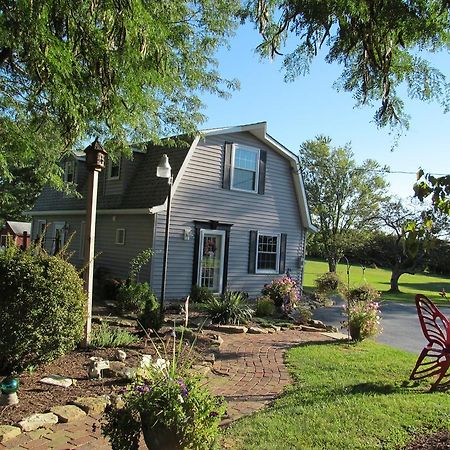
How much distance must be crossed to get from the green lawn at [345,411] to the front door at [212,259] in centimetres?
809

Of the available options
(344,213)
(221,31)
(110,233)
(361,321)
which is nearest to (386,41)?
(221,31)

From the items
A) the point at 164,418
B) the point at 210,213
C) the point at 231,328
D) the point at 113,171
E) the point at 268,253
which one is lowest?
the point at 231,328

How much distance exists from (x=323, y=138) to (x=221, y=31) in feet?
65.9

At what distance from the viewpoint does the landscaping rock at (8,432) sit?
365 centimetres

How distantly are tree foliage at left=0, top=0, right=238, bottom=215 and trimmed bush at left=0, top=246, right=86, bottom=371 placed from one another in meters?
1.43

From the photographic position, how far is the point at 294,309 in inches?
499

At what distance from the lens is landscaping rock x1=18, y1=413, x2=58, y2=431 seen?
3.89 meters

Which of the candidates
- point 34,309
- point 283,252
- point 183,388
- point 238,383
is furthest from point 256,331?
point 283,252

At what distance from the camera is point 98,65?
181 inches

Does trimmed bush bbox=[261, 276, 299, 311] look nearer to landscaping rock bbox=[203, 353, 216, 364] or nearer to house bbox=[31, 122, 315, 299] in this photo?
house bbox=[31, 122, 315, 299]

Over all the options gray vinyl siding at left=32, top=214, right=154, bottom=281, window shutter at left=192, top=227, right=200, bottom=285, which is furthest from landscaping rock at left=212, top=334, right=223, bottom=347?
window shutter at left=192, top=227, right=200, bottom=285

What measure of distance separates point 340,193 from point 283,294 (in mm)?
15351

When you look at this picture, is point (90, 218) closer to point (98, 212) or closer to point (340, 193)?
point (98, 212)

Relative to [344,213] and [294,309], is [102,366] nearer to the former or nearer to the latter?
[294,309]
